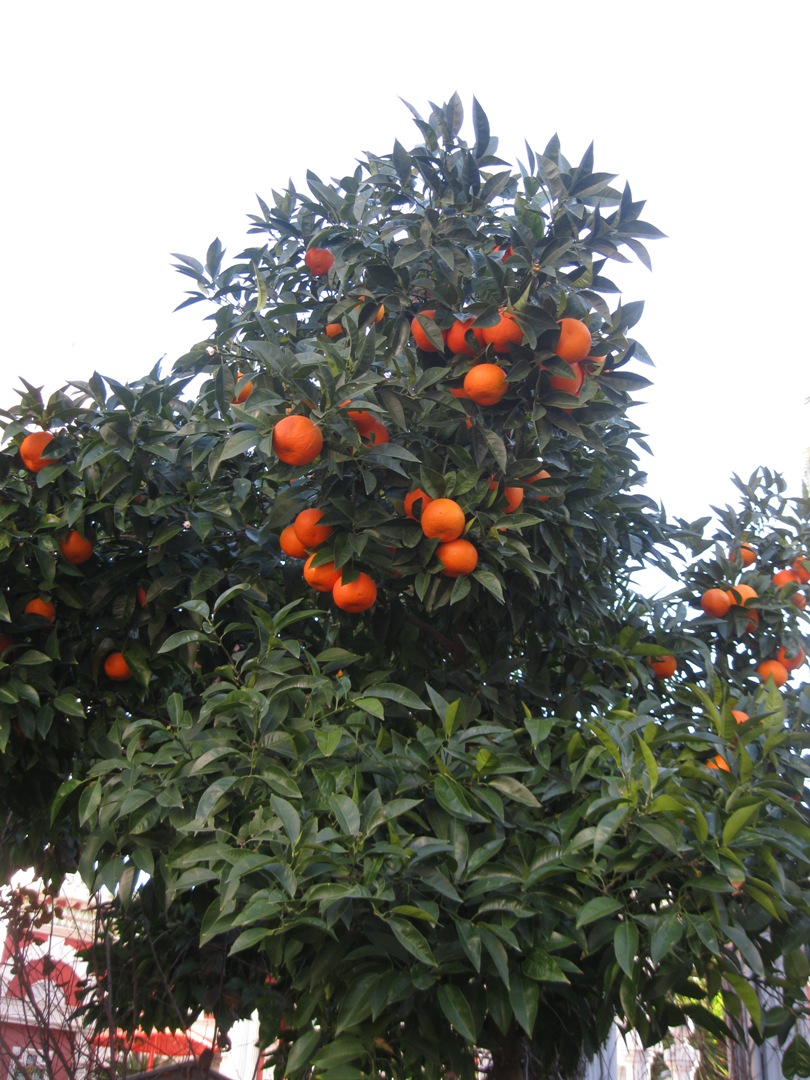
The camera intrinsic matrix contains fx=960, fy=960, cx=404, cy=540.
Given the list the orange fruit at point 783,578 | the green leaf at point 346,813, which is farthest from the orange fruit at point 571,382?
the orange fruit at point 783,578

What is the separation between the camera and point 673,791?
6.06 ft

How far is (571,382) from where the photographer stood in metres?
2.34

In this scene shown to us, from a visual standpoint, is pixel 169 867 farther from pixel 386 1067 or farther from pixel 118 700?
pixel 118 700

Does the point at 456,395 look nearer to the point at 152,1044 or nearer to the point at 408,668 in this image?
the point at 408,668

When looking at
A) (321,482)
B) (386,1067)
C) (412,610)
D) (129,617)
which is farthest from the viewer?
(412,610)

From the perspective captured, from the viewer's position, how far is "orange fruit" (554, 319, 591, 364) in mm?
2291

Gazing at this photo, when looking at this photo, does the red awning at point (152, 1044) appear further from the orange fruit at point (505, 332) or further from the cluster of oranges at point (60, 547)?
the orange fruit at point (505, 332)

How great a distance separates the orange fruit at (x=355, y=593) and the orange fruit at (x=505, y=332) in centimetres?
66

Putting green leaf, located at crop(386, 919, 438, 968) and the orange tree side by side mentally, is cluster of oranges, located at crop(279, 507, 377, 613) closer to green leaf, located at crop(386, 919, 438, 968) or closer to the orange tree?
the orange tree

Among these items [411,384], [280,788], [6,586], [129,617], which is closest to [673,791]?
[280,788]

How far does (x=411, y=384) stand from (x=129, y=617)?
3.18 feet

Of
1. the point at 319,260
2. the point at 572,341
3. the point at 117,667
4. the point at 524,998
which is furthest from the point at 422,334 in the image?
the point at 524,998

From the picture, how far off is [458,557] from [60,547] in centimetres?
109

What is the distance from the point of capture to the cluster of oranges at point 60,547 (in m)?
2.53
